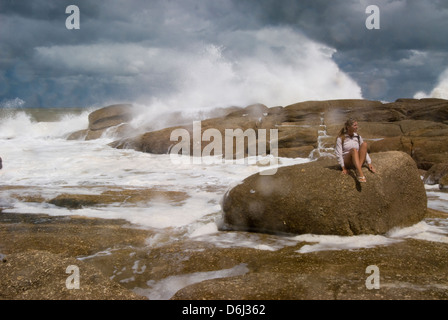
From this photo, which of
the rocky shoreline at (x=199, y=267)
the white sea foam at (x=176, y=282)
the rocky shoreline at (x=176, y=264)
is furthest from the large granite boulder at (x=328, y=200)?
the white sea foam at (x=176, y=282)

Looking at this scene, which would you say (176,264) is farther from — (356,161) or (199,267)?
(356,161)

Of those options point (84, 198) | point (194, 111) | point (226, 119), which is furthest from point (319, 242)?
point (194, 111)

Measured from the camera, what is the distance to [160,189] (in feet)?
35.4

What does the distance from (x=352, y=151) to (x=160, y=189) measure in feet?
19.9

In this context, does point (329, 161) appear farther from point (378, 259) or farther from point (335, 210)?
point (378, 259)

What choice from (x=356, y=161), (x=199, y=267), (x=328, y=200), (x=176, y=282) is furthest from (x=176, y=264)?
(x=356, y=161)

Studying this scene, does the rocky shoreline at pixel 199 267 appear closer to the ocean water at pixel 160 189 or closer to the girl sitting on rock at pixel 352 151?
the ocean water at pixel 160 189

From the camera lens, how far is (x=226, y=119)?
2189 cm

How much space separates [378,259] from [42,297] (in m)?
3.77

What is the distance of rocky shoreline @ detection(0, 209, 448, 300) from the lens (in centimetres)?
379

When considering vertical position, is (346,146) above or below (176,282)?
above

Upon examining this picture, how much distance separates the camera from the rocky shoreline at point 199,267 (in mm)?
3793

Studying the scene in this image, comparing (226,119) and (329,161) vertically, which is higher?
(226,119)

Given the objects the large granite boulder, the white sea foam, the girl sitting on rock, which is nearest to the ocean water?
the large granite boulder
